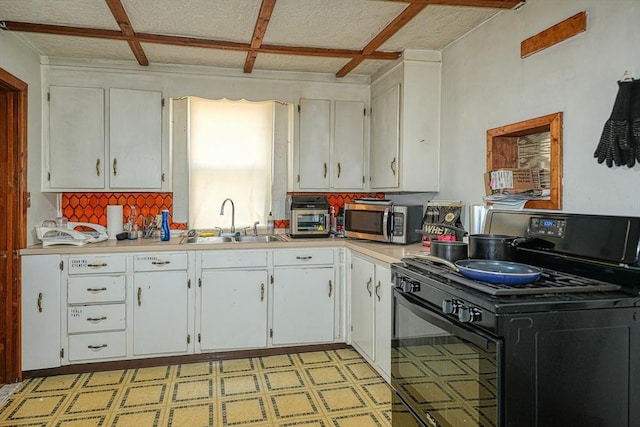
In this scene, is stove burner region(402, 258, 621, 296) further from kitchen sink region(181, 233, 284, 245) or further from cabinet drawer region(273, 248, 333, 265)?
kitchen sink region(181, 233, 284, 245)

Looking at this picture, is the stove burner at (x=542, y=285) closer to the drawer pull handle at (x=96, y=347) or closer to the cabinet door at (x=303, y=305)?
the cabinet door at (x=303, y=305)

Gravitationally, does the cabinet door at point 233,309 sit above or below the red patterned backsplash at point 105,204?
below

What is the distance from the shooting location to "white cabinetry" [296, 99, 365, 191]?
3846 millimetres

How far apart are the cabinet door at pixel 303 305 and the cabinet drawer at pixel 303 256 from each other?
0.05m

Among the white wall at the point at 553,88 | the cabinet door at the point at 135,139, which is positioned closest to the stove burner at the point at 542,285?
the white wall at the point at 553,88

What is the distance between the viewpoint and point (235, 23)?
2764 millimetres

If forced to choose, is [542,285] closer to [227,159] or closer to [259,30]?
[259,30]

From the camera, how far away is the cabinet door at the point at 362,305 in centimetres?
308

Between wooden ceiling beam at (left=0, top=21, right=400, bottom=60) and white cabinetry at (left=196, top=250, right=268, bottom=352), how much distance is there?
1.46m

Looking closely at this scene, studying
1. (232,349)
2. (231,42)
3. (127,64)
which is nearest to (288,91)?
(231,42)

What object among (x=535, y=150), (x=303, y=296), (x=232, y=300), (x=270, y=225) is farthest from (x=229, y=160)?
(x=535, y=150)

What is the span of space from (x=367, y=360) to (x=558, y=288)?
1.96 meters

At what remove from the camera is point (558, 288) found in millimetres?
1450

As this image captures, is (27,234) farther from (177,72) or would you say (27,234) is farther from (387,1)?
(387,1)
